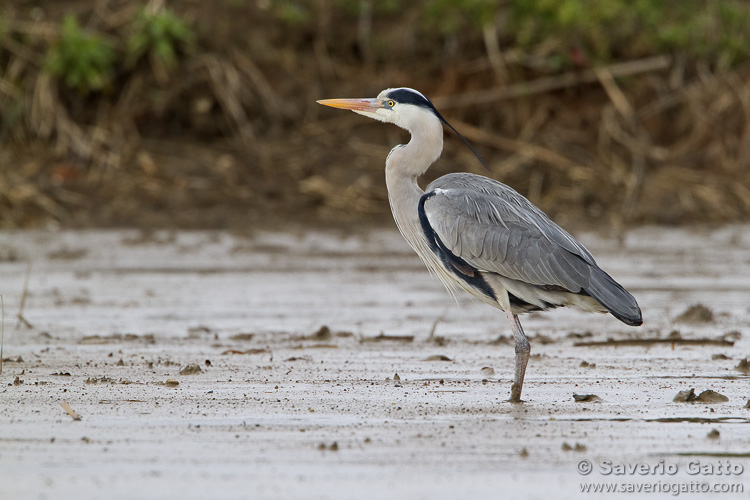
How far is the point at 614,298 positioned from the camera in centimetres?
609

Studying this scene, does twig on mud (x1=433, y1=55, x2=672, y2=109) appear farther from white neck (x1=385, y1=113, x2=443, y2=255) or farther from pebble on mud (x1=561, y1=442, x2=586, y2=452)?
pebble on mud (x1=561, y1=442, x2=586, y2=452)

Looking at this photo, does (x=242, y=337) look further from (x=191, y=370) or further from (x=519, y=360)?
(x=519, y=360)

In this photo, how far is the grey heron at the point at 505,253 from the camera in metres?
6.22

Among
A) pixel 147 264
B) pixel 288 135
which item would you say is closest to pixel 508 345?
pixel 147 264

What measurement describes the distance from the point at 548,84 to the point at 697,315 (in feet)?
27.8

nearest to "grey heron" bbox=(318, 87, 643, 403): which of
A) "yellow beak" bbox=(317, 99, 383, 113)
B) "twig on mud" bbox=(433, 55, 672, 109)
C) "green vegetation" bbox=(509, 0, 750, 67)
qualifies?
"yellow beak" bbox=(317, 99, 383, 113)

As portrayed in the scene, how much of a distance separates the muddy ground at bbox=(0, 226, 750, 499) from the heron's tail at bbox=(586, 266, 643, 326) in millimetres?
401

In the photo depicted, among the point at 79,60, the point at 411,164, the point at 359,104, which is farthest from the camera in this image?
the point at 79,60

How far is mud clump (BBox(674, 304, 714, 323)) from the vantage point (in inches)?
333

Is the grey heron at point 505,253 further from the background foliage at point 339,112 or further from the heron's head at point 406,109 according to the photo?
the background foliage at point 339,112

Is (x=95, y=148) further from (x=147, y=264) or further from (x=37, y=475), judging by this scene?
(x=37, y=475)

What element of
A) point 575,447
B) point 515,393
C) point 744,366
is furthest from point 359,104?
point 575,447

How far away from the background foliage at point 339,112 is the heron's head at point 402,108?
7.43 metres

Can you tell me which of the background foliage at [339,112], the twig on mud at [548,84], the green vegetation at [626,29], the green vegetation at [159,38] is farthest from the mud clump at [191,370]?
the green vegetation at [626,29]
